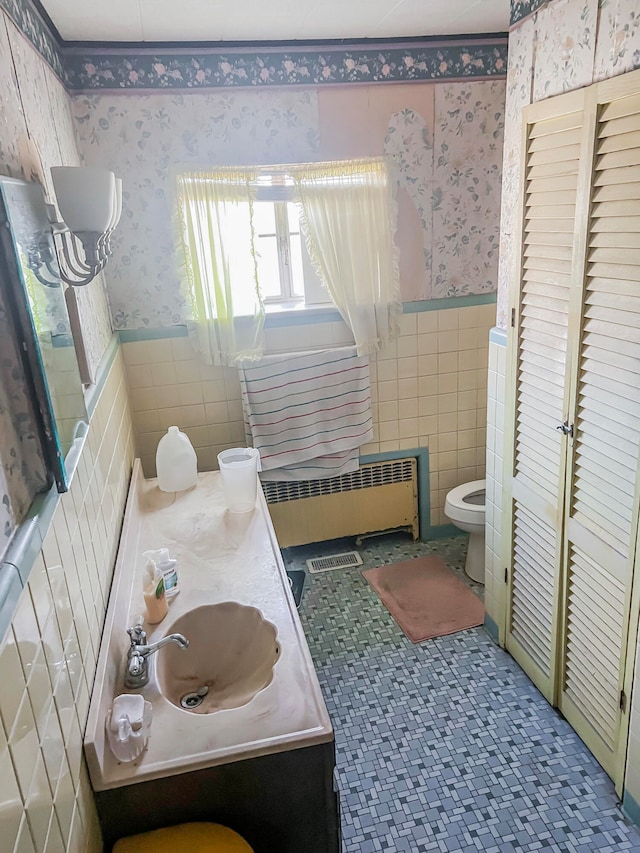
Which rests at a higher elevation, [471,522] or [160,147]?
[160,147]

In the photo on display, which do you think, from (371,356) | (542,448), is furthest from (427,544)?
(542,448)

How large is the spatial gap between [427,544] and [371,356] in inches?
42.9

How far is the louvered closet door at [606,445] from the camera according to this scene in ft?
5.18

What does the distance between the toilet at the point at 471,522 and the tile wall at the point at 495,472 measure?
0.38 m

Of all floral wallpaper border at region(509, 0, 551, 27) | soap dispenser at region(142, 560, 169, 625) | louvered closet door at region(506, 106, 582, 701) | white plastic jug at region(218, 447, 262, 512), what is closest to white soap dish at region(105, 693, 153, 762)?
soap dispenser at region(142, 560, 169, 625)

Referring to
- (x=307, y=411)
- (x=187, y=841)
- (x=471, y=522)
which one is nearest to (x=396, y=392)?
(x=307, y=411)

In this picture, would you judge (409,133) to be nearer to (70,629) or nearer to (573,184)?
(573,184)

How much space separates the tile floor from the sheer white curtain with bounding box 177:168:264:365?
4.31 ft

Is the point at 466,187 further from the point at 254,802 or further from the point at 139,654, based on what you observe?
the point at 254,802

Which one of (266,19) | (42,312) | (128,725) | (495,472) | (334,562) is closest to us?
(42,312)

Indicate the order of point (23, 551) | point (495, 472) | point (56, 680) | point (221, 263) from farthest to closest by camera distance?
point (221, 263) → point (495, 472) → point (56, 680) → point (23, 551)

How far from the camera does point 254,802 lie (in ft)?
4.30

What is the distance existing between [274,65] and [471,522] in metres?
2.19

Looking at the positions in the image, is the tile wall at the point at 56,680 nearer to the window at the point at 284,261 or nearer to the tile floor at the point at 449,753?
the tile floor at the point at 449,753
